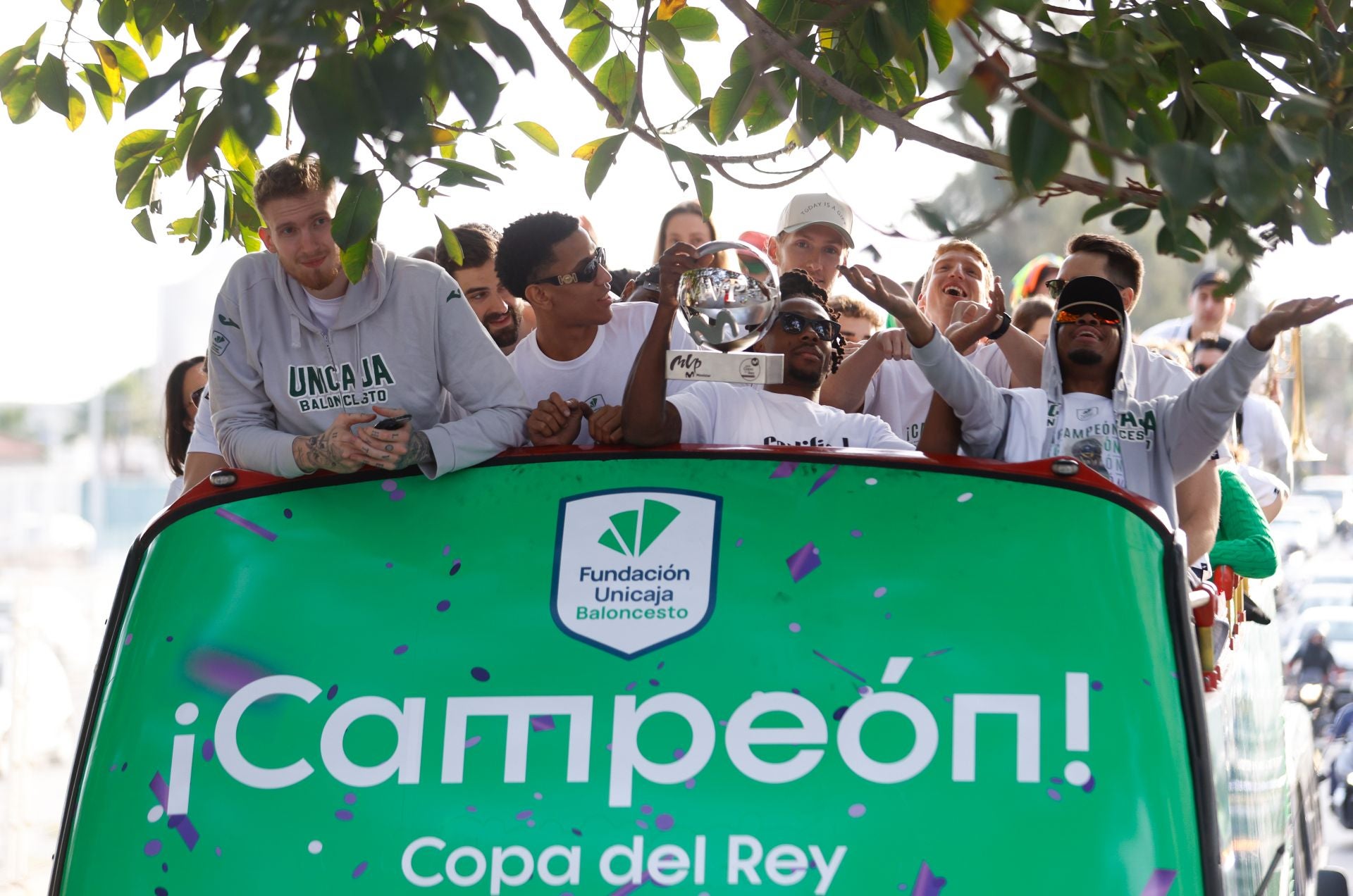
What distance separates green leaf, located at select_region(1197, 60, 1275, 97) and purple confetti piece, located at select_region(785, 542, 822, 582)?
92 centimetres

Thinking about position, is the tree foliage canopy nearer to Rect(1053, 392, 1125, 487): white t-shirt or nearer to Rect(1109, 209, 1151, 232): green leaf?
Rect(1109, 209, 1151, 232): green leaf

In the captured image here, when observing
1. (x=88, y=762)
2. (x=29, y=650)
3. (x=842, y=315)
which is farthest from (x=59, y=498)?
(x=88, y=762)

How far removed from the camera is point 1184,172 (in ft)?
5.90

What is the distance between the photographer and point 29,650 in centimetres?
680

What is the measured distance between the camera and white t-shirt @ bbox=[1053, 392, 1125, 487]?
3633 millimetres

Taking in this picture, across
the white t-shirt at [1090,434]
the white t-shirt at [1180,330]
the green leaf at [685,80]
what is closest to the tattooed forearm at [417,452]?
the green leaf at [685,80]

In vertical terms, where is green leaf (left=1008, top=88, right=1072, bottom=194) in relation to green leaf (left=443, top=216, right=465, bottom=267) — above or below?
below

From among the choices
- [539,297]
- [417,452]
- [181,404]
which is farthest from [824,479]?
[181,404]

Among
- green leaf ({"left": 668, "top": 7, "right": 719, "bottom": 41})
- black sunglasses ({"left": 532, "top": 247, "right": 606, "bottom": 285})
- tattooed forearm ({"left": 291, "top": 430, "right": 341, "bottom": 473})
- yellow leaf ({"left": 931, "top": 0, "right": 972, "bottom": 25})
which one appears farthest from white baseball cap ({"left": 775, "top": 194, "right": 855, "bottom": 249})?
yellow leaf ({"left": 931, "top": 0, "right": 972, "bottom": 25})

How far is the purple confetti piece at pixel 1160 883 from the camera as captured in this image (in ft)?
7.04

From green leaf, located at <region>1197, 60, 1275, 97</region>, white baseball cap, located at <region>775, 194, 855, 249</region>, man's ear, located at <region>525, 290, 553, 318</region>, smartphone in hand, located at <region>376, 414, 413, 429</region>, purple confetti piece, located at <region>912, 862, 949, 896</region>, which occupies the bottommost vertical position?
purple confetti piece, located at <region>912, 862, 949, 896</region>

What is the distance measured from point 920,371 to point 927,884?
238 cm

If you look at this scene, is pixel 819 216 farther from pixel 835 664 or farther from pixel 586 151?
pixel 835 664

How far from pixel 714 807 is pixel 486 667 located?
0.42 metres
